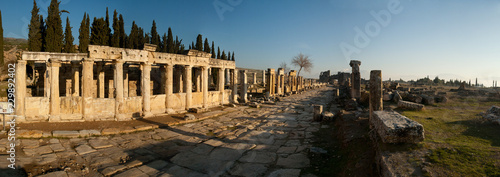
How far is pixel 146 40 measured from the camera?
116 feet

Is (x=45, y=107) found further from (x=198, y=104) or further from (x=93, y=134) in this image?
(x=198, y=104)

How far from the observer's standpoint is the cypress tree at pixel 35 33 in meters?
19.5

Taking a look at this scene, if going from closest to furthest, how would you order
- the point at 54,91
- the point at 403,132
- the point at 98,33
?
the point at 403,132
the point at 54,91
the point at 98,33

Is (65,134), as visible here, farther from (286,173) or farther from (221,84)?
(221,84)

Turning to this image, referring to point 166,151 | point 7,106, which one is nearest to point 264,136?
point 166,151

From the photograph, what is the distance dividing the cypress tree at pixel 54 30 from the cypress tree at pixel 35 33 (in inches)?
31.6

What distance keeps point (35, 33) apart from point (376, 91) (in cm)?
2830

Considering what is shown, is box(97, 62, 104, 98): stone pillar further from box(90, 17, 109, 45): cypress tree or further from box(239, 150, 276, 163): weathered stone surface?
box(90, 17, 109, 45): cypress tree

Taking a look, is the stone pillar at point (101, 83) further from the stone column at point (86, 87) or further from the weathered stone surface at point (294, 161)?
the weathered stone surface at point (294, 161)

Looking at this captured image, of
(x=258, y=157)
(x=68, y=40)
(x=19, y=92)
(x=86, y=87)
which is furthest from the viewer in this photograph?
(x=68, y=40)

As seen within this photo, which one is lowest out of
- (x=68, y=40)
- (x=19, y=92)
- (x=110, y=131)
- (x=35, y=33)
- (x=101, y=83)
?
(x=110, y=131)

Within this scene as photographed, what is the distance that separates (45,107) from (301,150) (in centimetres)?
1110

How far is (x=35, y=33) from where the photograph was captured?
2019 centimetres

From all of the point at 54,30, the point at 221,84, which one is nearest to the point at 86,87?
the point at 221,84
